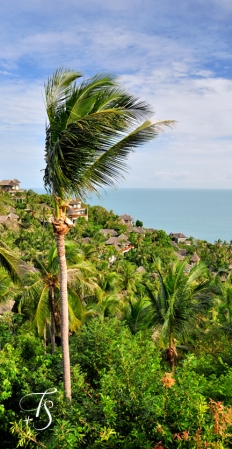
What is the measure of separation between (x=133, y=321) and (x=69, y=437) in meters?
10.0

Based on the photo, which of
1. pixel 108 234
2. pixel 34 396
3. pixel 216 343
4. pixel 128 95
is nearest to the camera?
pixel 128 95

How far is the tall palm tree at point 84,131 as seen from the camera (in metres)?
5.00

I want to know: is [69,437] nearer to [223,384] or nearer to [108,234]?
[223,384]

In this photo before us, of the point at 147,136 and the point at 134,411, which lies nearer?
the point at 134,411

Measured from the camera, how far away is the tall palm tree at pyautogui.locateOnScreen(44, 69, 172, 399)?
5004 millimetres

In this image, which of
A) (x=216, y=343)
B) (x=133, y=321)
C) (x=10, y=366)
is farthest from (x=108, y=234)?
(x=10, y=366)

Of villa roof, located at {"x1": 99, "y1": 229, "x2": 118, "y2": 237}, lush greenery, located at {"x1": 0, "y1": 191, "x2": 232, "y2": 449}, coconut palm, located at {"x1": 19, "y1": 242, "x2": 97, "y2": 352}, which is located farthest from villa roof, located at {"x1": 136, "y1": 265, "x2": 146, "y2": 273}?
coconut palm, located at {"x1": 19, "y1": 242, "x2": 97, "y2": 352}

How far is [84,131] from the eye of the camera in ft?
16.3

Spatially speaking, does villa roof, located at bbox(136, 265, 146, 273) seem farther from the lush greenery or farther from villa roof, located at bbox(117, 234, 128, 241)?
the lush greenery

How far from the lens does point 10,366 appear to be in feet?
22.1

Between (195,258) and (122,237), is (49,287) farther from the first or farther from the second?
(195,258)

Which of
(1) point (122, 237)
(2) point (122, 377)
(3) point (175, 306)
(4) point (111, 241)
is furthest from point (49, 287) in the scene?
(1) point (122, 237)

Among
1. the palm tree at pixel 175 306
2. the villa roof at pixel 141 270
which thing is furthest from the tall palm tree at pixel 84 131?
the villa roof at pixel 141 270

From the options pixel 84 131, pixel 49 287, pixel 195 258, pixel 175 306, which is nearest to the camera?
pixel 84 131
